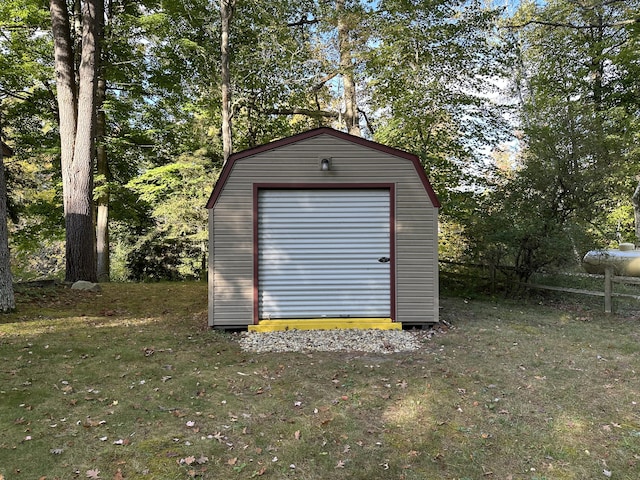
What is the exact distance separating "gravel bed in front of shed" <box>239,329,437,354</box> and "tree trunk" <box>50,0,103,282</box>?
548 centimetres

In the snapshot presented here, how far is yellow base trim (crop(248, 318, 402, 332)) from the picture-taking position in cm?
627

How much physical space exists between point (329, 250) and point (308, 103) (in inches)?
365

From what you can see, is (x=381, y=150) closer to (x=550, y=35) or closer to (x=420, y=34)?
(x=420, y=34)

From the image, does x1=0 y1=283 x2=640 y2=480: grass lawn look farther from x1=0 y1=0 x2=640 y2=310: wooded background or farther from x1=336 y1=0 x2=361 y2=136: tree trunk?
x1=336 y1=0 x2=361 y2=136: tree trunk

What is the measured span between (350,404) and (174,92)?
12.6 meters

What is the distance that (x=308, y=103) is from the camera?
14.2 meters

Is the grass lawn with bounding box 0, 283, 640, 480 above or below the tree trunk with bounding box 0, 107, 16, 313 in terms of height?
below

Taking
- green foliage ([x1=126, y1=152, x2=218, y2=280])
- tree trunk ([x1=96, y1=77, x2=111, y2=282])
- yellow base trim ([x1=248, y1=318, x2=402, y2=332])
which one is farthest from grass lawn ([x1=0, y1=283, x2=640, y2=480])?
tree trunk ([x1=96, y1=77, x2=111, y2=282])

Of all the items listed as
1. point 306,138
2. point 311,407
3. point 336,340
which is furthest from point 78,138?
point 311,407

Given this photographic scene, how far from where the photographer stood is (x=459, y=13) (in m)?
12.0

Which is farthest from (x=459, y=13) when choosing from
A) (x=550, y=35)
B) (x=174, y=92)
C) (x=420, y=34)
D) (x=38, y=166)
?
(x=38, y=166)

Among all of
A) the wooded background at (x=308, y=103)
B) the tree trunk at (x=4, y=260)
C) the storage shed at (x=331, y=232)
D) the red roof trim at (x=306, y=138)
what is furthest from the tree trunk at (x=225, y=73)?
the tree trunk at (x=4, y=260)

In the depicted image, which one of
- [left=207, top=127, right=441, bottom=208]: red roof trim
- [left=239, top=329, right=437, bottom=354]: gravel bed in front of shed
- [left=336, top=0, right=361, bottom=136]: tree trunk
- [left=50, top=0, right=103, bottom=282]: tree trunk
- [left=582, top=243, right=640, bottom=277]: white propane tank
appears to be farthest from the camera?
[left=336, top=0, right=361, bottom=136]: tree trunk

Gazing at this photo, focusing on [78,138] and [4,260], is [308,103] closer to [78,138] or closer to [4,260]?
[78,138]
